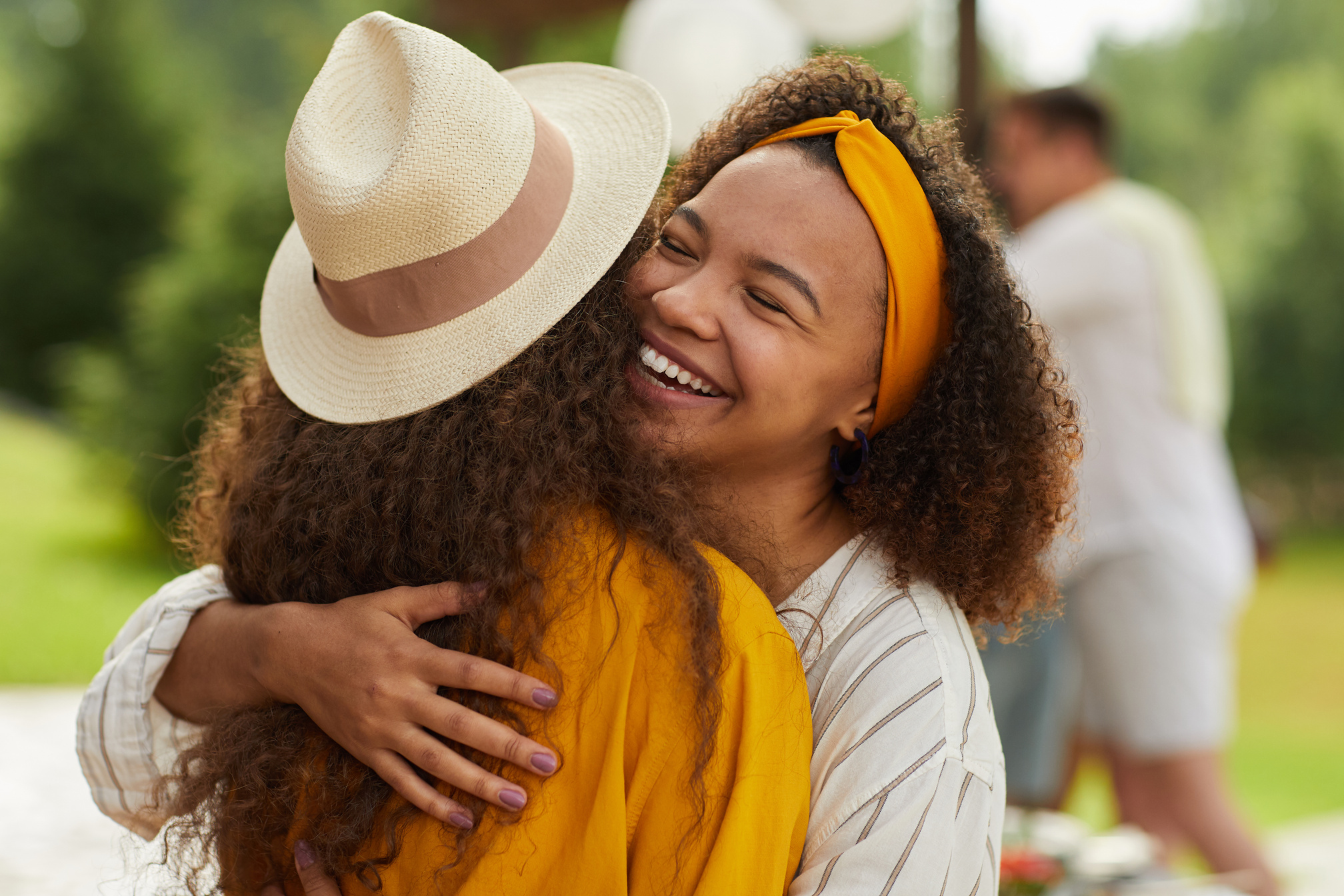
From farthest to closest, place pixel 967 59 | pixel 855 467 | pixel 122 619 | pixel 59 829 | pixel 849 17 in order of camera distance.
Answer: pixel 122 619 < pixel 967 59 < pixel 849 17 < pixel 59 829 < pixel 855 467

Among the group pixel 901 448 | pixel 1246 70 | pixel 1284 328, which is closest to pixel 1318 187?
pixel 1284 328

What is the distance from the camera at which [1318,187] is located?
18.5 meters

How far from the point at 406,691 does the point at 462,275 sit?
526 mm

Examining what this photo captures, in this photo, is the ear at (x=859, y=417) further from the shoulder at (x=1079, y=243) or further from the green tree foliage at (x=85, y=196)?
the green tree foliage at (x=85, y=196)

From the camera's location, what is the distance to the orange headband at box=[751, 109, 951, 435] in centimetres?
160

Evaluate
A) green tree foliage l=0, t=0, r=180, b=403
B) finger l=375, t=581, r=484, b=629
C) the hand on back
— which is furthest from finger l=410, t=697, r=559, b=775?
green tree foliage l=0, t=0, r=180, b=403

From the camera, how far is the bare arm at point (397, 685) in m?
1.38

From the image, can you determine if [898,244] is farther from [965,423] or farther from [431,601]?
[431,601]

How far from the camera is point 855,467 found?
1.80m

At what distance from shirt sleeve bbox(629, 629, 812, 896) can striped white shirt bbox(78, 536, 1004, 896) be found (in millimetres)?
73

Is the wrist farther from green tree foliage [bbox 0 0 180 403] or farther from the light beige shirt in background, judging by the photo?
green tree foliage [bbox 0 0 180 403]

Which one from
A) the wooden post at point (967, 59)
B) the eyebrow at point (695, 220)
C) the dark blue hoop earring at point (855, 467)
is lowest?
the dark blue hoop earring at point (855, 467)

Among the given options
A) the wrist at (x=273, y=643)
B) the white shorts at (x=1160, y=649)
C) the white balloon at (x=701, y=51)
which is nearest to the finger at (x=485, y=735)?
the wrist at (x=273, y=643)

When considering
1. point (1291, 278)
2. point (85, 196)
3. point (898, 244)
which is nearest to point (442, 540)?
point (898, 244)
